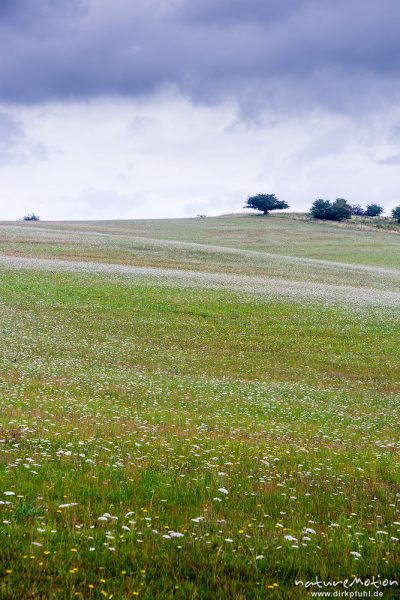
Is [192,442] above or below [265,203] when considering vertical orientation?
below

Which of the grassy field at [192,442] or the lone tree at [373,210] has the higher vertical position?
the lone tree at [373,210]

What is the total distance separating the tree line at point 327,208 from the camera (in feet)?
521

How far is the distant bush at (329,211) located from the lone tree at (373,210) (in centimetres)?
1814

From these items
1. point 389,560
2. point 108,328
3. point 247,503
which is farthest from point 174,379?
point 389,560

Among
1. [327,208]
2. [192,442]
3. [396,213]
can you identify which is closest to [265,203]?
[327,208]

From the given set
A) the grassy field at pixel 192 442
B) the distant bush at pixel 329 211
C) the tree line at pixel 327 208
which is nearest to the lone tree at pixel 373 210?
the tree line at pixel 327 208

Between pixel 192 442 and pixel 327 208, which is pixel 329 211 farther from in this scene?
pixel 192 442

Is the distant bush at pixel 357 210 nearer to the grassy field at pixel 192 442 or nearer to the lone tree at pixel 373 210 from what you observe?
the lone tree at pixel 373 210

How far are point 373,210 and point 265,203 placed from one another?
36423 mm

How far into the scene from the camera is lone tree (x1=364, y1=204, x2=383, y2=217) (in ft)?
578

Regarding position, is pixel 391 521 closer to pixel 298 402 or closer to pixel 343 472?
pixel 343 472

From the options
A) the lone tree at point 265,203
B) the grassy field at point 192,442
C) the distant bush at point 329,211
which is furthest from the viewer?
the lone tree at point 265,203

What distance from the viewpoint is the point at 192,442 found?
14016mm

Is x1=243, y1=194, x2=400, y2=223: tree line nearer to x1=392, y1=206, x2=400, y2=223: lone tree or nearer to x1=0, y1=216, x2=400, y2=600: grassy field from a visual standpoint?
x1=392, y1=206, x2=400, y2=223: lone tree
